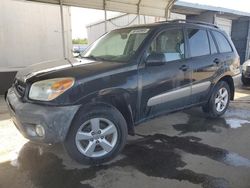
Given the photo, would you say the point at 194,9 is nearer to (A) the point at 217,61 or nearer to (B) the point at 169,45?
(A) the point at 217,61

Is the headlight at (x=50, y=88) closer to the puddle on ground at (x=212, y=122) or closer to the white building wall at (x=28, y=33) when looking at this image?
the puddle on ground at (x=212, y=122)

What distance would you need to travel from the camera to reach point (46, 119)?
295cm

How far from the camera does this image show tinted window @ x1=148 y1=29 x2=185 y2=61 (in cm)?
389

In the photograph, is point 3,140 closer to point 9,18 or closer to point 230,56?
point 230,56

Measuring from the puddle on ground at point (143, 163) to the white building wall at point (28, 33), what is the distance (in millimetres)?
6552

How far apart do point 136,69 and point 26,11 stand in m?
7.96

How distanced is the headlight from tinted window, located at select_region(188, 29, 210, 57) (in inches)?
91.5

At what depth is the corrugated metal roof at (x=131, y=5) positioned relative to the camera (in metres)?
7.57

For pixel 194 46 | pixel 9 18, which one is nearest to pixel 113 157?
pixel 194 46

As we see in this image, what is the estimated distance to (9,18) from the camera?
9.52 m

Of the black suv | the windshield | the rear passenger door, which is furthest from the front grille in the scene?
the rear passenger door

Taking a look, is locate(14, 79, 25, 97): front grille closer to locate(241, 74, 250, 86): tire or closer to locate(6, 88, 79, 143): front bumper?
locate(6, 88, 79, 143): front bumper

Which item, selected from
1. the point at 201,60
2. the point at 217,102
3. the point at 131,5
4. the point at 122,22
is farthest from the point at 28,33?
the point at 217,102

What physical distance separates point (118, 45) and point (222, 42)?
7.31 ft
